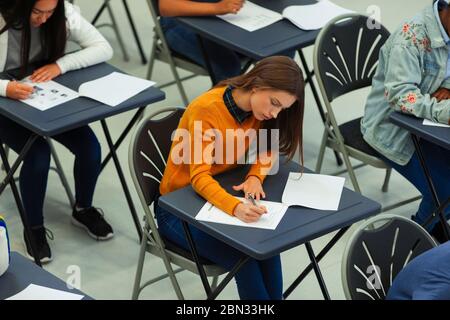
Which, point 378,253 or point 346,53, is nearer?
point 378,253

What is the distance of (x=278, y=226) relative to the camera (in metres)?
3.25

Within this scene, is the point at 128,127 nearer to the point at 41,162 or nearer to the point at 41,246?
the point at 41,162

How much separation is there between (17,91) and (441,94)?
1.62 m

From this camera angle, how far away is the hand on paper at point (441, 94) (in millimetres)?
4055

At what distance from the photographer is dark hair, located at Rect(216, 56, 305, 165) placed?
3365mm

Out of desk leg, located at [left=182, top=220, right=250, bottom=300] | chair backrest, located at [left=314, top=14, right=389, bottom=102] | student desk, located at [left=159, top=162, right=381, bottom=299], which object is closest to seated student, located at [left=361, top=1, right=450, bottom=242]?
chair backrest, located at [left=314, top=14, right=389, bottom=102]

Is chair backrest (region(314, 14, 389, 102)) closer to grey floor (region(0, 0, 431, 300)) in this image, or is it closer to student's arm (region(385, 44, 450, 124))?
student's arm (region(385, 44, 450, 124))

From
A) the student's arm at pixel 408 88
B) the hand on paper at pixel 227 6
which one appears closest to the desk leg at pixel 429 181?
the student's arm at pixel 408 88

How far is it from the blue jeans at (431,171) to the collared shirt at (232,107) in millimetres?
906

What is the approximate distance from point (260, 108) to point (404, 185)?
5.34 ft

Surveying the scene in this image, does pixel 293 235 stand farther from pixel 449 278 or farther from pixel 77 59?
pixel 77 59

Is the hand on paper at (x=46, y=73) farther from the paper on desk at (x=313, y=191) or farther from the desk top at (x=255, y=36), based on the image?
the paper on desk at (x=313, y=191)

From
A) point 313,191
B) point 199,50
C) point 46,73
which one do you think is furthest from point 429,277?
point 199,50
